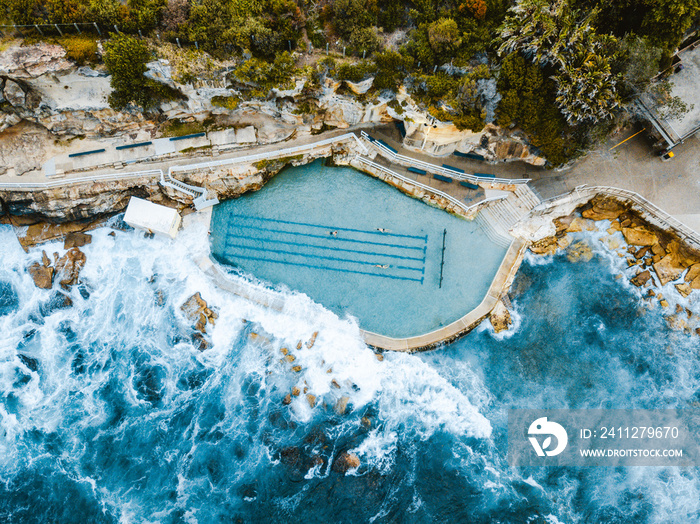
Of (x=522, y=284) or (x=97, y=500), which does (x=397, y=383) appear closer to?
(x=522, y=284)

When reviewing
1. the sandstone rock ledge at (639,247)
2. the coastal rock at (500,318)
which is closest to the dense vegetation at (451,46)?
the sandstone rock ledge at (639,247)

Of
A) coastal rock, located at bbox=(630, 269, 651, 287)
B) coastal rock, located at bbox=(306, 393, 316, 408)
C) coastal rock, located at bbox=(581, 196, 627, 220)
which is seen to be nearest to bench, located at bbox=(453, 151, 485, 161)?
coastal rock, located at bbox=(581, 196, 627, 220)

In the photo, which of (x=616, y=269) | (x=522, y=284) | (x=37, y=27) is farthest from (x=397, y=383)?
(x=37, y=27)

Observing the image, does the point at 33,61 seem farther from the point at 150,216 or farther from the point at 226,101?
the point at 226,101

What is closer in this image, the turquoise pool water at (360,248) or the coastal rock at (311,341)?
the coastal rock at (311,341)

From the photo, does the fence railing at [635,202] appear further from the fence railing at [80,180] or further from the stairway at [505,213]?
the fence railing at [80,180]

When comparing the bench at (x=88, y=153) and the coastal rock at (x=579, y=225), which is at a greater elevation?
the coastal rock at (x=579, y=225)

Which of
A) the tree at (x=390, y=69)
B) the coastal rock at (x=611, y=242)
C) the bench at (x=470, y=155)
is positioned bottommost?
the coastal rock at (x=611, y=242)
